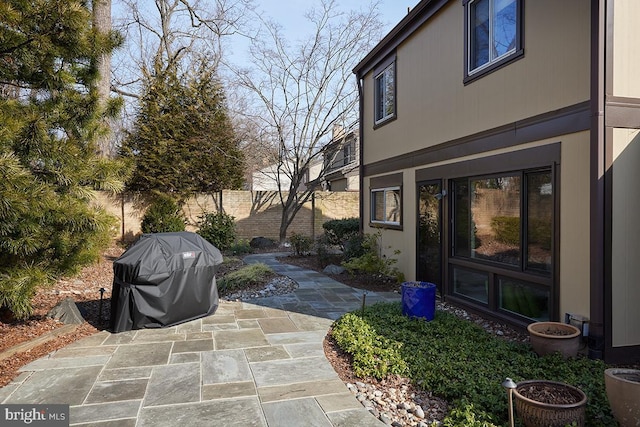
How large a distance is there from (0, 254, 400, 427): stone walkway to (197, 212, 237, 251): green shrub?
23.7 ft


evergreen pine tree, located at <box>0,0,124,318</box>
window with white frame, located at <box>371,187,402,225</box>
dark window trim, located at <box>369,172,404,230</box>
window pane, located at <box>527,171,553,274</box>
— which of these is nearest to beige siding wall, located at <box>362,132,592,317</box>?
window pane, located at <box>527,171,553,274</box>

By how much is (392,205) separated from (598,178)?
4.96m

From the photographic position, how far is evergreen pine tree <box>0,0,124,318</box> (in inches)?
164

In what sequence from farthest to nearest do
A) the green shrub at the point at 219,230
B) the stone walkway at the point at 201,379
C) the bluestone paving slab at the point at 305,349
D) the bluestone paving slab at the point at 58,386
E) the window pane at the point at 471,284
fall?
the green shrub at the point at 219,230 → the window pane at the point at 471,284 → the bluestone paving slab at the point at 305,349 → the bluestone paving slab at the point at 58,386 → the stone walkway at the point at 201,379

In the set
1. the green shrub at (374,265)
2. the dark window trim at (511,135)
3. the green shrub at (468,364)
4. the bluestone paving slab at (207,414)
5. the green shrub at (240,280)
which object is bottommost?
the bluestone paving slab at (207,414)

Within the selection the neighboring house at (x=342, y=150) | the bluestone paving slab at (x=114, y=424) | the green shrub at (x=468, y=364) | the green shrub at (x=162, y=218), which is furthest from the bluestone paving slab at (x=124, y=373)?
the neighboring house at (x=342, y=150)

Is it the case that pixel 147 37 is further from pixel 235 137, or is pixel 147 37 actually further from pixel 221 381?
pixel 221 381

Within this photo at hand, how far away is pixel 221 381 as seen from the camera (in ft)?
12.6

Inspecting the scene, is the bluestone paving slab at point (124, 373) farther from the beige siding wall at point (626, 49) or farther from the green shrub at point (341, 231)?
the green shrub at point (341, 231)

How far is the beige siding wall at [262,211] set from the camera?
583 inches

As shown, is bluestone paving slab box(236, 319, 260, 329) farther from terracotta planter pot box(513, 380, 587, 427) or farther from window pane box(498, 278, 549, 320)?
terracotta planter pot box(513, 380, 587, 427)

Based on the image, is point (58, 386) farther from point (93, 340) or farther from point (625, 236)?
point (625, 236)

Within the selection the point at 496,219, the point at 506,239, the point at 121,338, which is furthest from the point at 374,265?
the point at 121,338

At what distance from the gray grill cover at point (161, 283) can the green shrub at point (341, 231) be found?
643cm
